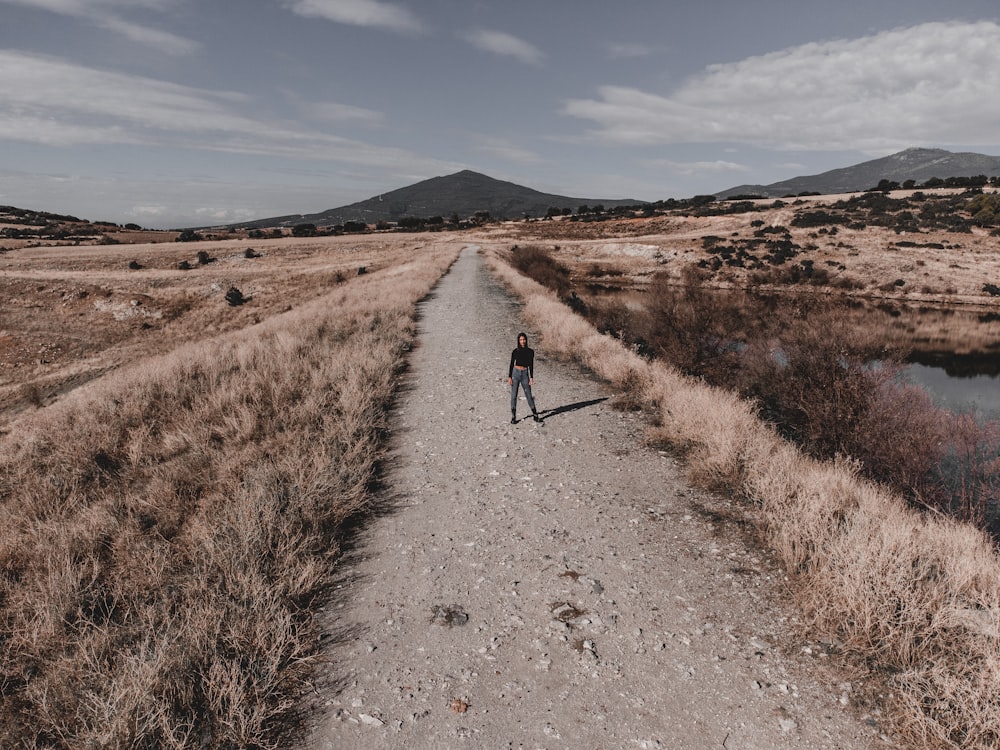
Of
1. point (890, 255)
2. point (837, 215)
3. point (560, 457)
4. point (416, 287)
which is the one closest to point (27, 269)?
point (416, 287)

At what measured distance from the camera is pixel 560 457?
25.4 feet

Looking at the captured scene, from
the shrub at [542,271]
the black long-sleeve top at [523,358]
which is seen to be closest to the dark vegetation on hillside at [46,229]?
the shrub at [542,271]

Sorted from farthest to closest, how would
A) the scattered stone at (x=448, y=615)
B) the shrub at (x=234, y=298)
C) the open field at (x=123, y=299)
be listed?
the shrub at (x=234, y=298) → the open field at (x=123, y=299) → the scattered stone at (x=448, y=615)

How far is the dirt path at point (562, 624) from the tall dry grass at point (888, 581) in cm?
35

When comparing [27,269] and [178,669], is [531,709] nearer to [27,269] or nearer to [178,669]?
[178,669]

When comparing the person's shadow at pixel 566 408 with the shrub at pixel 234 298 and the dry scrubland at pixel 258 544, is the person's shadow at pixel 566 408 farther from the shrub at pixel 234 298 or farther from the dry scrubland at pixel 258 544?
the shrub at pixel 234 298

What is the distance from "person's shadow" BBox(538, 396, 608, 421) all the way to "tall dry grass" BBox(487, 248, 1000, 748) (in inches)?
111

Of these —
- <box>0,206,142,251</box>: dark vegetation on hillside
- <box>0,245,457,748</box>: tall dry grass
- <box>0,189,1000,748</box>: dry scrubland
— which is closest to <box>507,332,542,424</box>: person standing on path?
<box>0,189,1000,748</box>: dry scrubland

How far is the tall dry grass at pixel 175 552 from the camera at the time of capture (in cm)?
332

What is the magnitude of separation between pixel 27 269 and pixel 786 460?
57903 mm

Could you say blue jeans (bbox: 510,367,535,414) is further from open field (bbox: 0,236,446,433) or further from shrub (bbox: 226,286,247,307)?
shrub (bbox: 226,286,247,307)

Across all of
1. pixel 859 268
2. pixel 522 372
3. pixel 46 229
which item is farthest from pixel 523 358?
pixel 46 229

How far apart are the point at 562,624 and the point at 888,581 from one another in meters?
2.82

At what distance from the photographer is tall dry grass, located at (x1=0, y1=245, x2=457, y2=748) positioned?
3318mm
